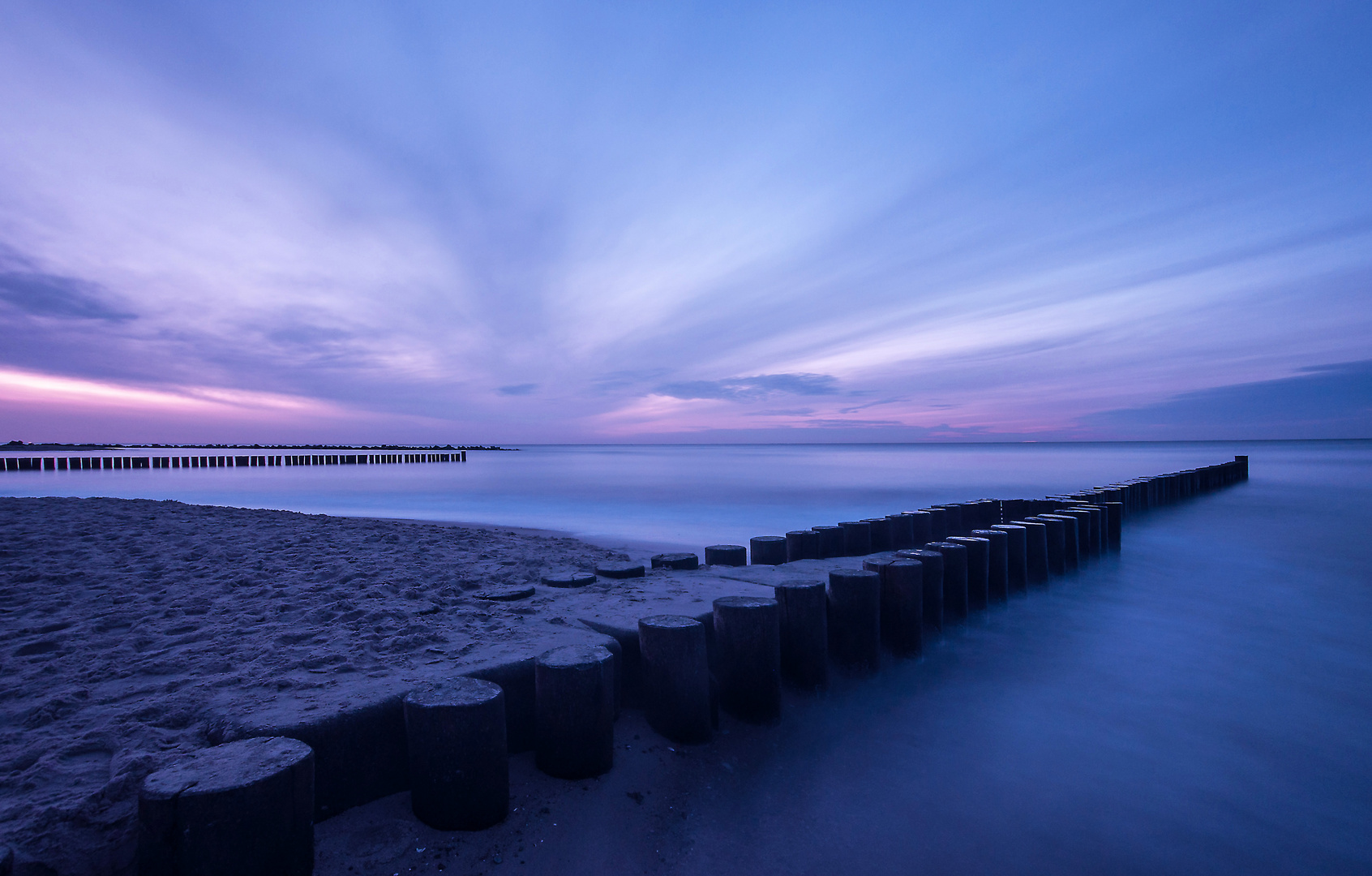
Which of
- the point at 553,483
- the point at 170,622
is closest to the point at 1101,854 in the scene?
the point at 170,622

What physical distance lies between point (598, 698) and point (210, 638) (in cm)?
304

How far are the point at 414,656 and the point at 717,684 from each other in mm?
1743

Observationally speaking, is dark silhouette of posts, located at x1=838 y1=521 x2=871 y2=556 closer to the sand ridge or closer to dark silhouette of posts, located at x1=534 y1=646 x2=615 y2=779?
the sand ridge

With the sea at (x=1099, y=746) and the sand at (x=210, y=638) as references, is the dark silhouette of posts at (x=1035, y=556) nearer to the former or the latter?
the sea at (x=1099, y=746)

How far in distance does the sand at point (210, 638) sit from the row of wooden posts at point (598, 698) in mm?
259

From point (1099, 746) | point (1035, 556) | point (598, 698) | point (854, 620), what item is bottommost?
point (1099, 746)

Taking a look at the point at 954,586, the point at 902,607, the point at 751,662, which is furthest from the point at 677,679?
the point at 954,586

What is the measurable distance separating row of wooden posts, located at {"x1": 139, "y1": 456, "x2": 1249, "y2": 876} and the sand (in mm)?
259

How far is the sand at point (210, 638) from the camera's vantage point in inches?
90.9

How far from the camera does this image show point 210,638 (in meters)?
3.96

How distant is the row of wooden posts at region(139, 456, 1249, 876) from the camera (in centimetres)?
184

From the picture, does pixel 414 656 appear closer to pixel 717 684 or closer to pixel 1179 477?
pixel 717 684

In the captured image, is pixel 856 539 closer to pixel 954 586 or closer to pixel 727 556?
pixel 954 586

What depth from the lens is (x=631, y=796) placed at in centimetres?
277
